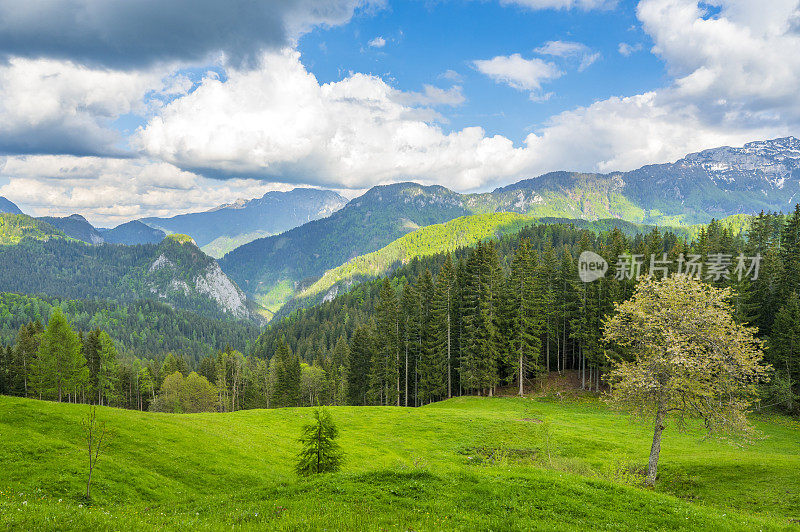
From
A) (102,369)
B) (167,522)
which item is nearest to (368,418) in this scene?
(167,522)

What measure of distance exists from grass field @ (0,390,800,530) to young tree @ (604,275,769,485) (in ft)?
9.83

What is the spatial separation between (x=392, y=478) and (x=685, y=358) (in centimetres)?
1811

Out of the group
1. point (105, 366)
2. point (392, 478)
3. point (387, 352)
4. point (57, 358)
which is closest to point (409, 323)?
point (387, 352)

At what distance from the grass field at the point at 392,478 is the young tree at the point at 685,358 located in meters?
3.00

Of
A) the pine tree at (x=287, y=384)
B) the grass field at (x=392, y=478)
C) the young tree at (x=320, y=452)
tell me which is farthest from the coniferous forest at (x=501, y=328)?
the young tree at (x=320, y=452)

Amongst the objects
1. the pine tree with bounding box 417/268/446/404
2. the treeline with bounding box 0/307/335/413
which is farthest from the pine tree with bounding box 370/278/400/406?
the treeline with bounding box 0/307/335/413

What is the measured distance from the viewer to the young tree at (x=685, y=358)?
2191cm

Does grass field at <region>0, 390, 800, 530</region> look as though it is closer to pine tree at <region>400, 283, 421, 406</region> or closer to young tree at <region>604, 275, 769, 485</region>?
young tree at <region>604, 275, 769, 485</region>

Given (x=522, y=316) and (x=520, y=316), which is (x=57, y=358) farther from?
(x=522, y=316)

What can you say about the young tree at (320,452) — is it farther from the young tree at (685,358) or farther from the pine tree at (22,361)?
the pine tree at (22,361)

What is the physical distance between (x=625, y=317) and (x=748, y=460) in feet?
52.5

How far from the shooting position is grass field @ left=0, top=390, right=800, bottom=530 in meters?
14.3

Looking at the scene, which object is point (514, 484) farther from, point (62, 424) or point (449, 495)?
point (62, 424)

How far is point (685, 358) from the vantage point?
21891 mm
